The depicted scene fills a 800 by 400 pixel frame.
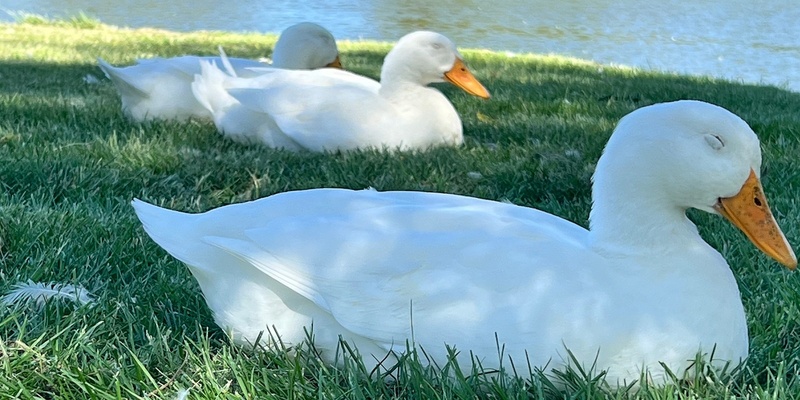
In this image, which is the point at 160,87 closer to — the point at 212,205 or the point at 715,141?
the point at 212,205

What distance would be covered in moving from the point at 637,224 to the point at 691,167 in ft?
0.59

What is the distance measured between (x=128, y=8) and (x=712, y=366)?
20.5m

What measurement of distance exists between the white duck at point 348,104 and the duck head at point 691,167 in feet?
8.59

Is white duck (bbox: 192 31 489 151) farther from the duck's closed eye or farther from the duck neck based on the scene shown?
the duck's closed eye

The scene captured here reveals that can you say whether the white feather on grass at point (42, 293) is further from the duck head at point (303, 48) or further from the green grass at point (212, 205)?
the duck head at point (303, 48)

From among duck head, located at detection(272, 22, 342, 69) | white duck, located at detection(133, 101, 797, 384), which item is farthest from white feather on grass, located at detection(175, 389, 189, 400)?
duck head, located at detection(272, 22, 342, 69)

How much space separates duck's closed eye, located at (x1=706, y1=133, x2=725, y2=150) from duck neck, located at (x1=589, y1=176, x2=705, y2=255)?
163mm

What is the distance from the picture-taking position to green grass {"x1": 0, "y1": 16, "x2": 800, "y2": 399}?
1936 mm

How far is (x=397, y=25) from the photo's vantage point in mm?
18531

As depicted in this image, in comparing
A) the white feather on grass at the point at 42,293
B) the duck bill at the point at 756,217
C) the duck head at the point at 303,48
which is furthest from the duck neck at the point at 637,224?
the duck head at the point at 303,48

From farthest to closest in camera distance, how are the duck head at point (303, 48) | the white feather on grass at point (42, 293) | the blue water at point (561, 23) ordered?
the blue water at point (561, 23) → the duck head at point (303, 48) → the white feather on grass at point (42, 293)

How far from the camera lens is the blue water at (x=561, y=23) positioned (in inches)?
540

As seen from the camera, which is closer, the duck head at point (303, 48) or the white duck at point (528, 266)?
the white duck at point (528, 266)

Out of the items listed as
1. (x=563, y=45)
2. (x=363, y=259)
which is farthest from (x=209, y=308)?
(x=563, y=45)
